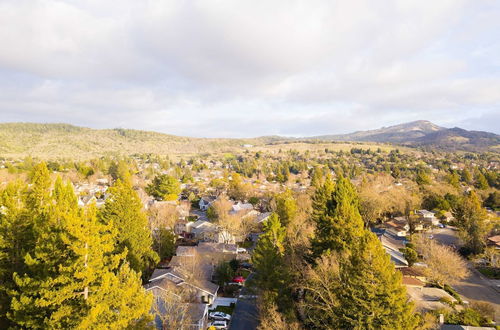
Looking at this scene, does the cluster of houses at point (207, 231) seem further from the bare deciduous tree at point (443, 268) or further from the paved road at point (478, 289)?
the paved road at point (478, 289)

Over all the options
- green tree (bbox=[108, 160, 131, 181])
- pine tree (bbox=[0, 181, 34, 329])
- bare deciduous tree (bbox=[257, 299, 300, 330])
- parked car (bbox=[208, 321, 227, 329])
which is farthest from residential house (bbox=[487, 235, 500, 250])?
green tree (bbox=[108, 160, 131, 181])

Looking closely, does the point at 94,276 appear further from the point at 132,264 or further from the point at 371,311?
the point at 132,264

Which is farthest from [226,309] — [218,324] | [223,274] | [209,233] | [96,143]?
[96,143]

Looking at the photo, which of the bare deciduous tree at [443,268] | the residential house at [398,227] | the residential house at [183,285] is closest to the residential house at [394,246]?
the residential house at [398,227]

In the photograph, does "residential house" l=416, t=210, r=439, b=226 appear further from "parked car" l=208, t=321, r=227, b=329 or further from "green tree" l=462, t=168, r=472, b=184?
"green tree" l=462, t=168, r=472, b=184

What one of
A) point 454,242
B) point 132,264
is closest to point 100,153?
point 132,264

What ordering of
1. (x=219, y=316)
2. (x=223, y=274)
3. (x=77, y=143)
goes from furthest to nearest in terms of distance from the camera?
(x=77, y=143) → (x=223, y=274) → (x=219, y=316)

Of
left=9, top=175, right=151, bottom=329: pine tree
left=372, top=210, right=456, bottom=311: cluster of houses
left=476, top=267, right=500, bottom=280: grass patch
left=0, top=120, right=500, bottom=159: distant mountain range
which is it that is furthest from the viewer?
left=0, top=120, right=500, bottom=159: distant mountain range

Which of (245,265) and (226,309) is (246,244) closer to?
(245,265)
